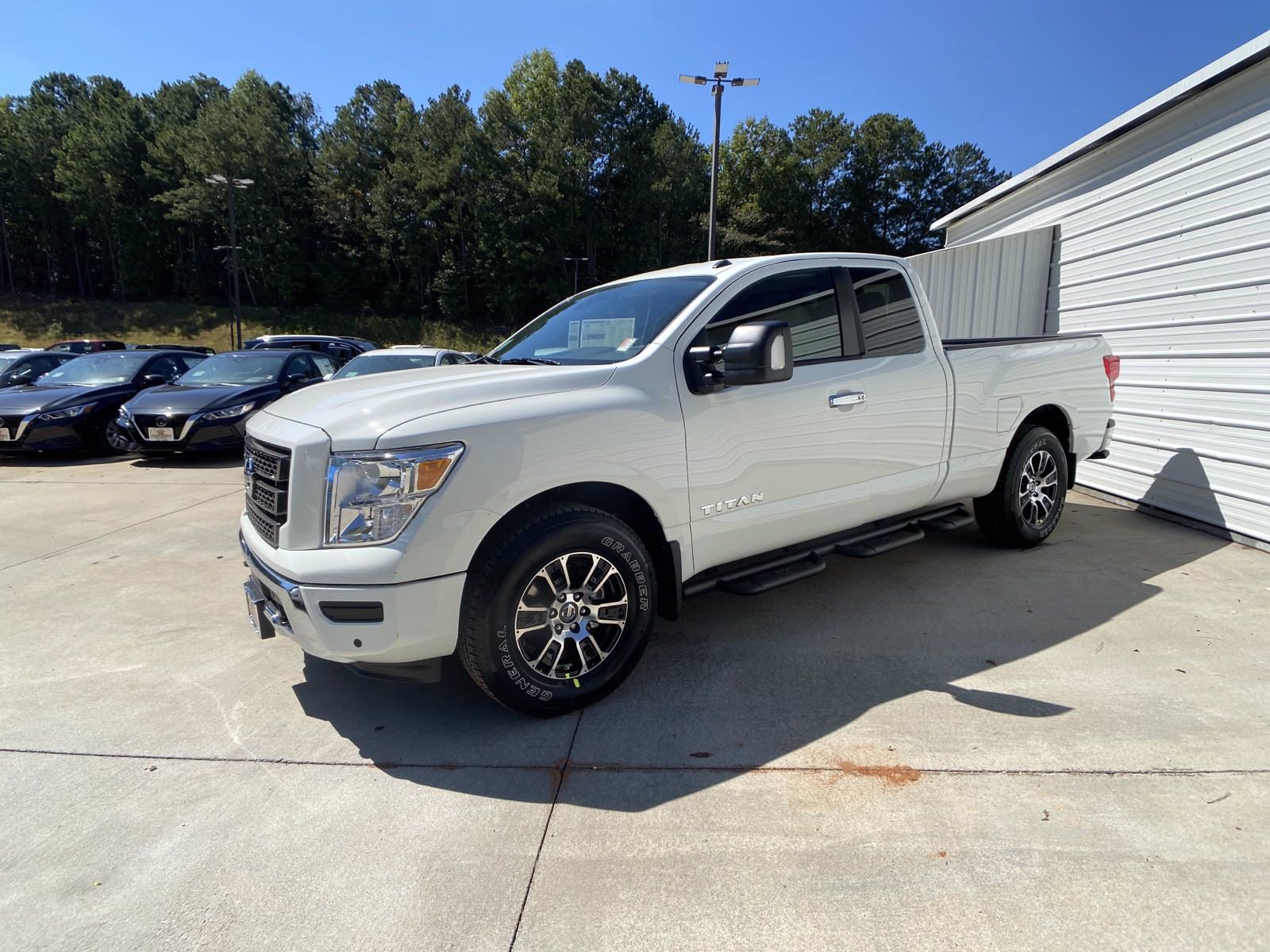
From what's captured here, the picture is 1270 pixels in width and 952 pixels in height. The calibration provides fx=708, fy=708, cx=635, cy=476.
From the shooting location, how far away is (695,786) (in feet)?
8.63

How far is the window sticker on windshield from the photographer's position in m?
3.58

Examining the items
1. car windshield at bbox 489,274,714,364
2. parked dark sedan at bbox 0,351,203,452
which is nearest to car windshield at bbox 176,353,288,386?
parked dark sedan at bbox 0,351,203,452

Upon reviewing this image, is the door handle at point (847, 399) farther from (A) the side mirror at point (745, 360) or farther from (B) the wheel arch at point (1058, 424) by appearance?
(B) the wheel arch at point (1058, 424)

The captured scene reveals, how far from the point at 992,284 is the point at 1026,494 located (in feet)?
15.8

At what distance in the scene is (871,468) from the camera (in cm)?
404

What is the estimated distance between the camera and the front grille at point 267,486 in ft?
9.39

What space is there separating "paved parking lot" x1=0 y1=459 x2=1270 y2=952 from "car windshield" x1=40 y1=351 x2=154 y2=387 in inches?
341

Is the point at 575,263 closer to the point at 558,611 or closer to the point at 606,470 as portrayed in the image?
the point at 606,470

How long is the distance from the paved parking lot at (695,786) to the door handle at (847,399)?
1.26 meters

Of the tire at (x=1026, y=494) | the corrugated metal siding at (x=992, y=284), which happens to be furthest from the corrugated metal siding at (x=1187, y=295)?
the tire at (x=1026, y=494)

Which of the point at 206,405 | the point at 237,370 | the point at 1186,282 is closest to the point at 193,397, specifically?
the point at 206,405

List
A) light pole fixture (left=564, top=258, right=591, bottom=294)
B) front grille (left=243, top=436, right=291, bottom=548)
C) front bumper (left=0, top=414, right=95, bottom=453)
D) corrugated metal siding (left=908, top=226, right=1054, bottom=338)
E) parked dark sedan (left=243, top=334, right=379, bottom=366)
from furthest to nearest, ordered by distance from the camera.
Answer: light pole fixture (left=564, top=258, right=591, bottom=294) → parked dark sedan (left=243, top=334, right=379, bottom=366) → front bumper (left=0, top=414, right=95, bottom=453) → corrugated metal siding (left=908, top=226, right=1054, bottom=338) → front grille (left=243, top=436, right=291, bottom=548)

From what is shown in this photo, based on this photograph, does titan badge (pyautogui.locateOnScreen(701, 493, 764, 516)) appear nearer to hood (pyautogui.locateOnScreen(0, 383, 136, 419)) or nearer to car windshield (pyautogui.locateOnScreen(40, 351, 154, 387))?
hood (pyautogui.locateOnScreen(0, 383, 136, 419))

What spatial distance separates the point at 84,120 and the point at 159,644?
6976 centimetres
